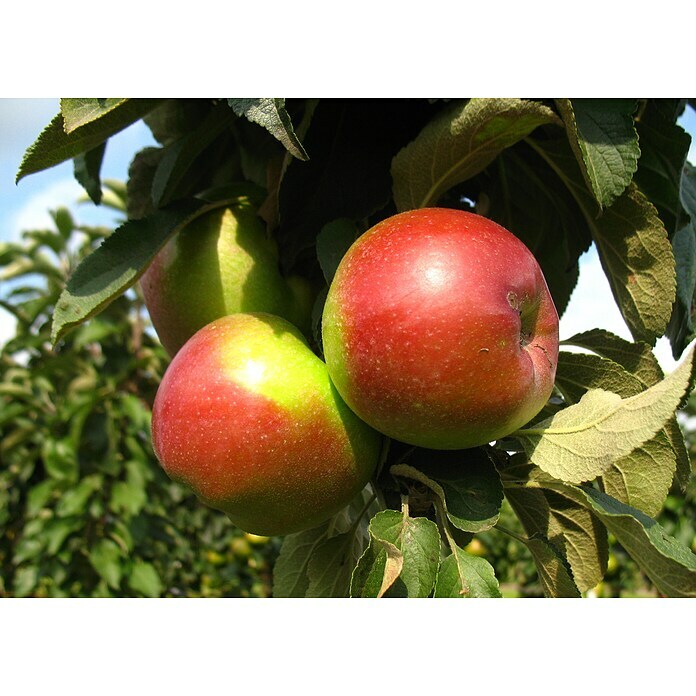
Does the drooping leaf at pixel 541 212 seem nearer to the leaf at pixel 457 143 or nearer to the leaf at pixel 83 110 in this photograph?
the leaf at pixel 457 143

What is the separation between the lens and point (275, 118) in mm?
562

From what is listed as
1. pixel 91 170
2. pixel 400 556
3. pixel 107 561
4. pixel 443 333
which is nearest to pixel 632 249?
pixel 443 333

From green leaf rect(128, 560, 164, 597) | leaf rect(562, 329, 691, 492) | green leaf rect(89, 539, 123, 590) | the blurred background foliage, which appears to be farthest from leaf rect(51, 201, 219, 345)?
green leaf rect(128, 560, 164, 597)

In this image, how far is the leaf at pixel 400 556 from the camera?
0.53m

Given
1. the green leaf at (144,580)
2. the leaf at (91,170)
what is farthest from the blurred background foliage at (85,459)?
the leaf at (91,170)

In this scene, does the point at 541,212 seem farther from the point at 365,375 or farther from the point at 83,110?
the point at 83,110

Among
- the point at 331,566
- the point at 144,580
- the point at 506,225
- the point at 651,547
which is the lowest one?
the point at 144,580

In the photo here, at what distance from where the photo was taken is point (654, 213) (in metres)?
0.63

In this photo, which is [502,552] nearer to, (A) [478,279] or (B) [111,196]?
(B) [111,196]

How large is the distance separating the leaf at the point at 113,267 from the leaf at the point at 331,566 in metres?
0.33

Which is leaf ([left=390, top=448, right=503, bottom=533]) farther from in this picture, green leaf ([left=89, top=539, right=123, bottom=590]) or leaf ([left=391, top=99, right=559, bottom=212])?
green leaf ([left=89, top=539, right=123, bottom=590])

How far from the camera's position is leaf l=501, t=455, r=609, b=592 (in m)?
0.67

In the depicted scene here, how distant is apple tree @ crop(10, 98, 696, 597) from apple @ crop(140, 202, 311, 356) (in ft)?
0.03

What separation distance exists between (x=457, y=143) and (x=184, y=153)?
299mm
